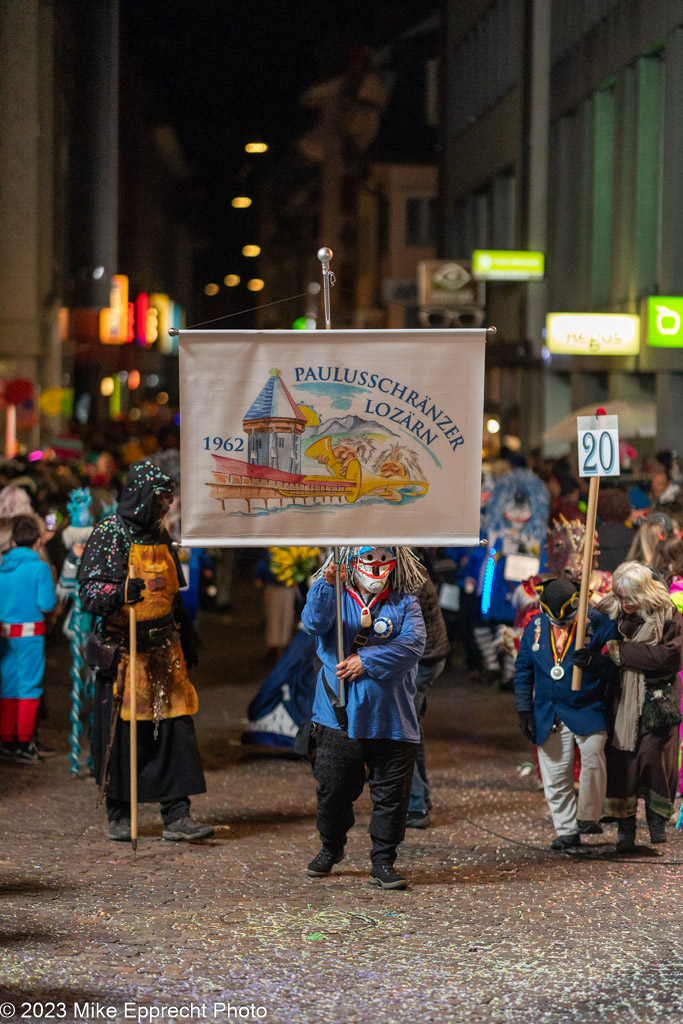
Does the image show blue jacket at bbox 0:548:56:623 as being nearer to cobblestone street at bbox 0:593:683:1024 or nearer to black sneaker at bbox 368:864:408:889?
cobblestone street at bbox 0:593:683:1024

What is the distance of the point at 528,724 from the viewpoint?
25.6 ft

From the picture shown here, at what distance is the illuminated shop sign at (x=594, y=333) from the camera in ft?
82.0

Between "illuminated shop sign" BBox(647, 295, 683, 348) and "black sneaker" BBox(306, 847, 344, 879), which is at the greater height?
"illuminated shop sign" BBox(647, 295, 683, 348)

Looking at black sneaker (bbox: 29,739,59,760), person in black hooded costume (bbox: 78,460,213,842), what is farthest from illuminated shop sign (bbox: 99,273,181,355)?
person in black hooded costume (bbox: 78,460,213,842)

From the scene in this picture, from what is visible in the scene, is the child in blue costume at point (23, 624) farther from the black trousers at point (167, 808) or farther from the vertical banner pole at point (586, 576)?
the vertical banner pole at point (586, 576)

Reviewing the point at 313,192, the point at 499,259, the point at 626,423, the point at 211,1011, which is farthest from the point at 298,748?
the point at 313,192

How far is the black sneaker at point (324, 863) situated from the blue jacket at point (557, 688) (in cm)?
133

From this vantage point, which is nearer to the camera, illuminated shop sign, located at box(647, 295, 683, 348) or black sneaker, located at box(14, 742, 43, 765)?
Answer: black sneaker, located at box(14, 742, 43, 765)

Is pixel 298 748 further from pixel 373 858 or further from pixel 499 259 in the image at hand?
pixel 499 259

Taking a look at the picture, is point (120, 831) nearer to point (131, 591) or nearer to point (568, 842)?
point (131, 591)

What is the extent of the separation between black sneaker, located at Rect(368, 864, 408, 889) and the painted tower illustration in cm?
202

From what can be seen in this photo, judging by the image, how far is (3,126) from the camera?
2258 centimetres

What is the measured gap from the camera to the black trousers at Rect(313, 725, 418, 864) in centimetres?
696

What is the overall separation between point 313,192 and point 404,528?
72608 mm
